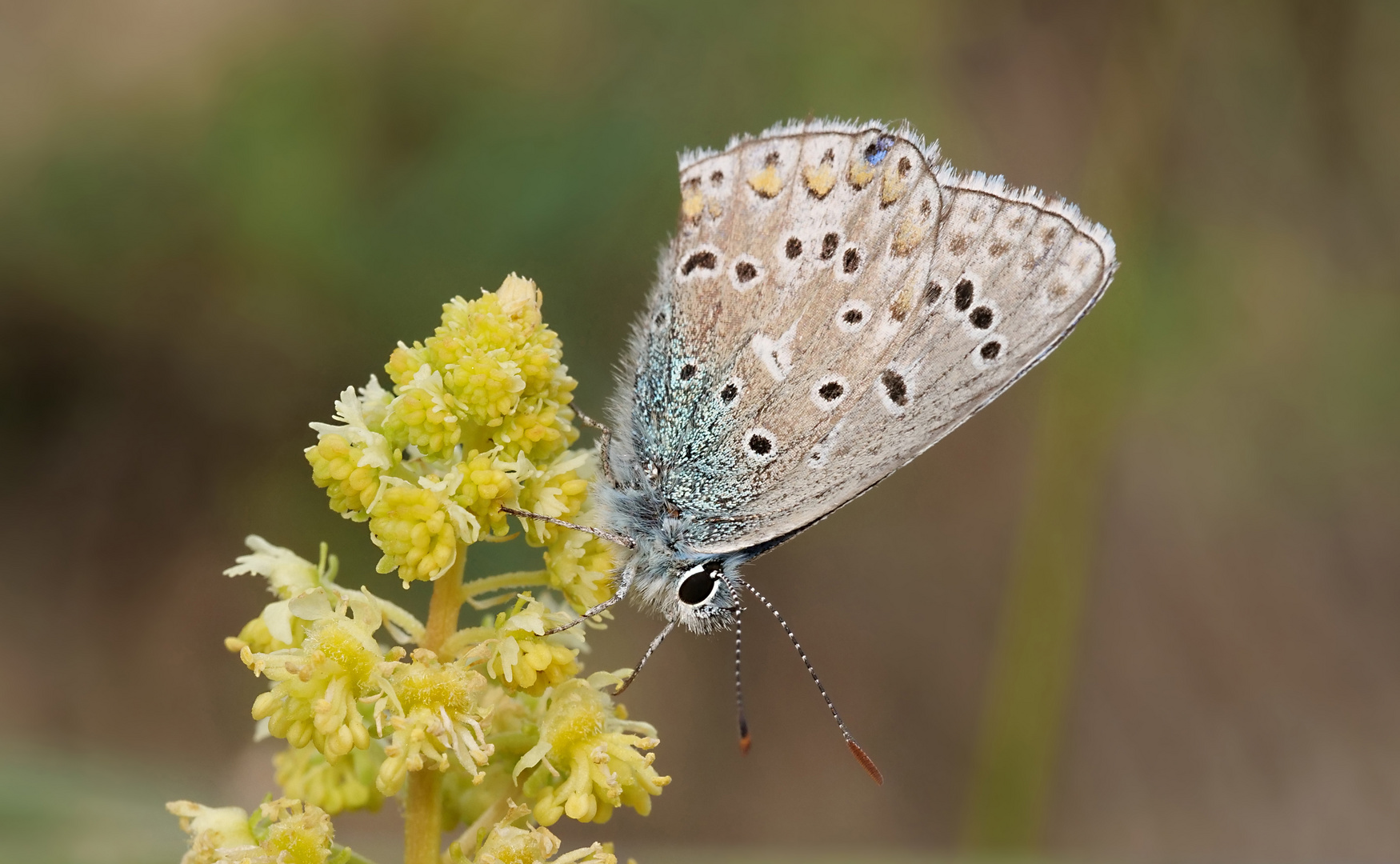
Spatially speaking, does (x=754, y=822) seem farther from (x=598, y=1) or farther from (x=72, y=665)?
(x=598, y=1)

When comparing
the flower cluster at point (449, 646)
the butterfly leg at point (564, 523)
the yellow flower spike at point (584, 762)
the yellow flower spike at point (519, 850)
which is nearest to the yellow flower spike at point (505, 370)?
the flower cluster at point (449, 646)

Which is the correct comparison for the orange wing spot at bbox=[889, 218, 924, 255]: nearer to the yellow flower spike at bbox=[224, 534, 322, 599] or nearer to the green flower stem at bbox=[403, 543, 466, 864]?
the green flower stem at bbox=[403, 543, 466, 864]

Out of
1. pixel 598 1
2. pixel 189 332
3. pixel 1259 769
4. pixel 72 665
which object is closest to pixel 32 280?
pixel 189 332

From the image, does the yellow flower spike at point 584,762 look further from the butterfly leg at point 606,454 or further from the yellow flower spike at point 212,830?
the butterfly leg at point 606,454

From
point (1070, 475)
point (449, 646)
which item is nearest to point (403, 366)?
point (449, 646)

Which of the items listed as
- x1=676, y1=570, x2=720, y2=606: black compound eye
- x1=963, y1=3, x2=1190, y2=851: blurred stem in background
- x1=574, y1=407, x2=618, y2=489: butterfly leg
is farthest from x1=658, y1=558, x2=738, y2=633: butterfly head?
x1=963, y1=3, x2=1190, y2=851: blurred stem in background

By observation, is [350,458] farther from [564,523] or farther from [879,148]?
[879,148]
